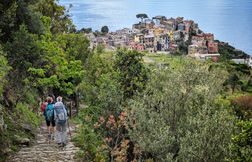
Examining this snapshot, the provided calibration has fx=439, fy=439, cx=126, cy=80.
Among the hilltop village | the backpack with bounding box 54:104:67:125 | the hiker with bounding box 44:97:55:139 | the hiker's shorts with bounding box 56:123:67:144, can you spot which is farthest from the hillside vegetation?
the hilltop village

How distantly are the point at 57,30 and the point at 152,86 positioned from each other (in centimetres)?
1870

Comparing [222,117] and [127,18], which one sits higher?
[127,18]

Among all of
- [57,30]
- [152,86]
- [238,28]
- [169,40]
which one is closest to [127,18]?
[238,28]

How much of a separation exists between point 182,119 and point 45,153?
3.78m

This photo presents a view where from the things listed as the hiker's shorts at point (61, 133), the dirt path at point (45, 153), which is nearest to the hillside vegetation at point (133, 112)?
the dirt path at point (45, 153)

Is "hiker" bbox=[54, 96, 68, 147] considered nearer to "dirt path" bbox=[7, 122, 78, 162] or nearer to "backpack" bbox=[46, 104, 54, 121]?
"dirt path" bbox=[7, 122, 78, 162]

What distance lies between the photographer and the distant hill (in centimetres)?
10362

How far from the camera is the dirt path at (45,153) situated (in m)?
11.1

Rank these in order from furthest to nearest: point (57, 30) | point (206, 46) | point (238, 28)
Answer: point (238, 28) < point (206, 46) < point (57, 30)

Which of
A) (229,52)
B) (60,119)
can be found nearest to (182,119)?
(60,119)

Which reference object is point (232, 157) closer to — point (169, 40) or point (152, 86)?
point (152, 86)

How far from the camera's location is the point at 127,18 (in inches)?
6821

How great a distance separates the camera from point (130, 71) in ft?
50.0

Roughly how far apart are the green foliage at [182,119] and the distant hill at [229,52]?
85800mm
